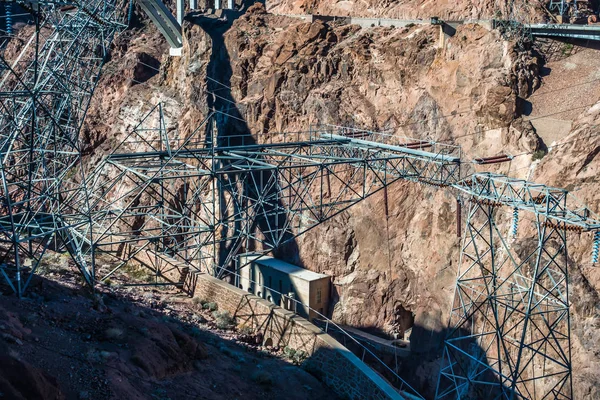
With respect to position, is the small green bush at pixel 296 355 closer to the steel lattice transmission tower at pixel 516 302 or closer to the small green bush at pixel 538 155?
the steel lattice transmission tower at pixel 516 302

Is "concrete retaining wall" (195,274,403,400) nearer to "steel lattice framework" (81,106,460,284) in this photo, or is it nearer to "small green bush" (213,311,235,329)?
"small green bush" (213,311,235,329)

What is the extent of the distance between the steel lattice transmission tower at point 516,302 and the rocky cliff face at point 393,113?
2.45 ft

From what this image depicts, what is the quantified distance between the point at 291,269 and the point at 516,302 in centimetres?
1024

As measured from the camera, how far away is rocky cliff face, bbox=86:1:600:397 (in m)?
19.9

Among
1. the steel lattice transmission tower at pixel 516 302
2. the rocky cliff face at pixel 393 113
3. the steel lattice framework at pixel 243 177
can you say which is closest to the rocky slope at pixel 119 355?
the steel lattice framework at pixel 243 177

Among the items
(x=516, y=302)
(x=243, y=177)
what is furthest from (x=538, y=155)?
(x=243, y=177)

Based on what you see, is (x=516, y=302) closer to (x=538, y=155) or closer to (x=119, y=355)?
(x=538, y=155)

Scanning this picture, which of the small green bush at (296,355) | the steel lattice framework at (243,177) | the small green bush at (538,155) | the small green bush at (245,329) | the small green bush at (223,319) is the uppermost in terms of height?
the small green bush at (538,155)

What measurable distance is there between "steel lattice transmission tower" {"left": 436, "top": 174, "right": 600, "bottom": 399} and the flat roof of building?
261 inches

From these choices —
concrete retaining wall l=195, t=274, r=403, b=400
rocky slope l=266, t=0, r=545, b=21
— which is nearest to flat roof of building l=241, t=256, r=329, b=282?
concrete retaining wall l=195, t=274, r=403, b=400

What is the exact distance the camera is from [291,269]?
2677 cm

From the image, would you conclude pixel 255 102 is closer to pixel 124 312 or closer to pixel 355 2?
pixel 355 2

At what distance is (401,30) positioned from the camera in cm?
2636

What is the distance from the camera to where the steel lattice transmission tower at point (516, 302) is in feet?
47.8
